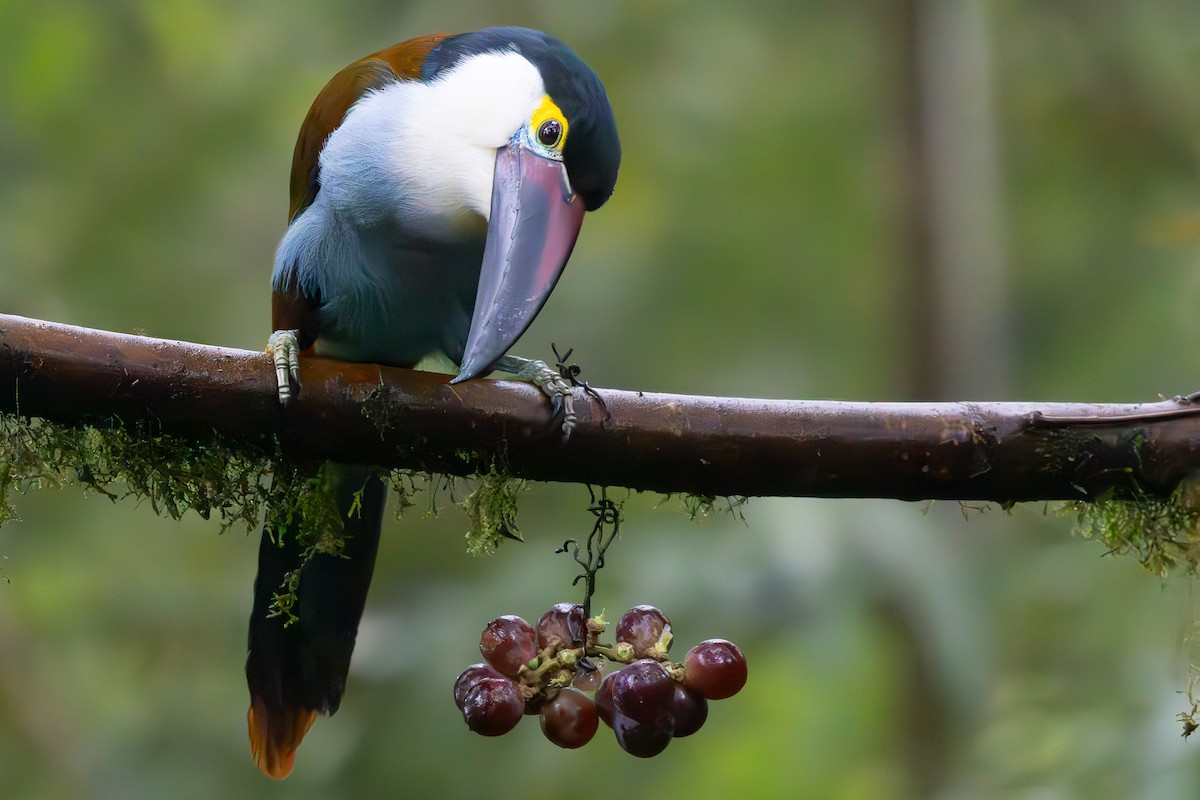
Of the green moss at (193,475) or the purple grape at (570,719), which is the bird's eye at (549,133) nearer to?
the green moss at (193,475)

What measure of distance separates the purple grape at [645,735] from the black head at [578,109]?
1.07 meters

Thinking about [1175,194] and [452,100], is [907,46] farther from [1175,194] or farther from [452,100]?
[452,100]

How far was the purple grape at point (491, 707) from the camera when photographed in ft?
4.78

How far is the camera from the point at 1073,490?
1.68 m

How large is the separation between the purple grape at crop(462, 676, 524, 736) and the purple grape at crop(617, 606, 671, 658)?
18 cm

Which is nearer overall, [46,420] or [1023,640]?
[46,420]

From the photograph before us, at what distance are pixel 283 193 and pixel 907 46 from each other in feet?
10.1

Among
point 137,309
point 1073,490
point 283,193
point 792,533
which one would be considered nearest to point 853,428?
point 1073,490

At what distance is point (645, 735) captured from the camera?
4.81 ft

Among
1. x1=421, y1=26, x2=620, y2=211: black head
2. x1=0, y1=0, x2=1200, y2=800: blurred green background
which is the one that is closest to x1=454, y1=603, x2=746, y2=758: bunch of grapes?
x1=421, y1=26, x2=620, y2=211: black head

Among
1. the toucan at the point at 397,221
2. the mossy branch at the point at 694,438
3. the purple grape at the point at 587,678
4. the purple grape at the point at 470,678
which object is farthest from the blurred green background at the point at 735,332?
the purple grape at the point at 470,678

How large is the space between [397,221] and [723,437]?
96 cm

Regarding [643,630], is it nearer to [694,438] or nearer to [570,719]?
[570,719]

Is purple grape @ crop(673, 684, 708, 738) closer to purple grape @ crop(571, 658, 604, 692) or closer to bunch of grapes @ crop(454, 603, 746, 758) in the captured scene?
bunch of grapes @ crop(454, 603, 746, 758)
